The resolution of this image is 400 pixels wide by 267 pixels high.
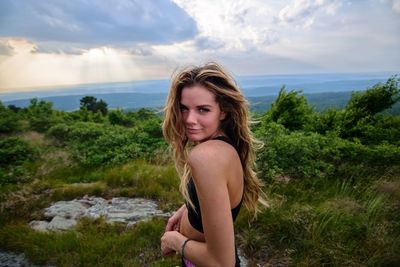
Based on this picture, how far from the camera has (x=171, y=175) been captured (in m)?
6.39

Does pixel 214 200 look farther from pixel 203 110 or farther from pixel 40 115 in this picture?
pixel 40 115

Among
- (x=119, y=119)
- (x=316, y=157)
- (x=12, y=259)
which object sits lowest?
(x=119, y=119)

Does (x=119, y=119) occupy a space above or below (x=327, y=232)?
below

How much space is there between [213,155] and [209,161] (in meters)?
0.05

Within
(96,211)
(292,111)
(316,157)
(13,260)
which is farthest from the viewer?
(292,111)

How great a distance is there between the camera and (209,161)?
1391mm

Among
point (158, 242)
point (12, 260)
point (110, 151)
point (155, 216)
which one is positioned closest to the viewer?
point (12, 260)

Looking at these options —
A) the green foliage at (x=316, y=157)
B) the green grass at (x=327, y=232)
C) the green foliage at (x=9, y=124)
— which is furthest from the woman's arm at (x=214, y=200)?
the green foliage at (x=9, y=124)

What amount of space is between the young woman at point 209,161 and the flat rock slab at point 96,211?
10.0ft

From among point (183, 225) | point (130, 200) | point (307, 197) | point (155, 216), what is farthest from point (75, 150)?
point (183, 225)

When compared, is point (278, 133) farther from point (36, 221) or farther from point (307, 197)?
point (36, 221)

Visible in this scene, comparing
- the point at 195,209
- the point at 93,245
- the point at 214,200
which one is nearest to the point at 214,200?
the point at 214,200

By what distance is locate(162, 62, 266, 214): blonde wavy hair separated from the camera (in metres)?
1.82

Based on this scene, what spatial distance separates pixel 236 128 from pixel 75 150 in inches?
333
